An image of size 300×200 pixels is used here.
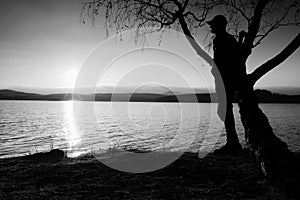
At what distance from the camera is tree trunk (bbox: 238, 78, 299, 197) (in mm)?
3717

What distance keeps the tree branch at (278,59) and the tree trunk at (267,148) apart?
31 centimetres

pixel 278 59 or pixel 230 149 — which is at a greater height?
pixel 278 59

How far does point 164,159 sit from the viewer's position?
10.1 m

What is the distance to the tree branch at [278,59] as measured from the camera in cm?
574

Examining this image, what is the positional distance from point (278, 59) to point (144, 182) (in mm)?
4755

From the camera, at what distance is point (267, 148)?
14.7 feet

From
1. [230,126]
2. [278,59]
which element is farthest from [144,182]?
[230,126]

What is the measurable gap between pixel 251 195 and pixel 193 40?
640 centimetres

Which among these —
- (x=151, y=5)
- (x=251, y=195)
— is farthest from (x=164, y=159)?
(x=151, y=5)

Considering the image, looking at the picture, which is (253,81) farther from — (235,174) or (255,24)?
(235,174)

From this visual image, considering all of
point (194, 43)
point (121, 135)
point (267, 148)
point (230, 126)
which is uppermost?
point (194, 43)

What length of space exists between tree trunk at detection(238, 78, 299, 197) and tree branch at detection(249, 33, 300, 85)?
0.31 metres

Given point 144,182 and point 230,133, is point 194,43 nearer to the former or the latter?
point 230,133

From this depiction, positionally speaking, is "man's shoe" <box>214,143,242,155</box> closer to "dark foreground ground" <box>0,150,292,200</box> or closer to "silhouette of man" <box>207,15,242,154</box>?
"dark foreground ground" <box>0,150,292,200</box>
